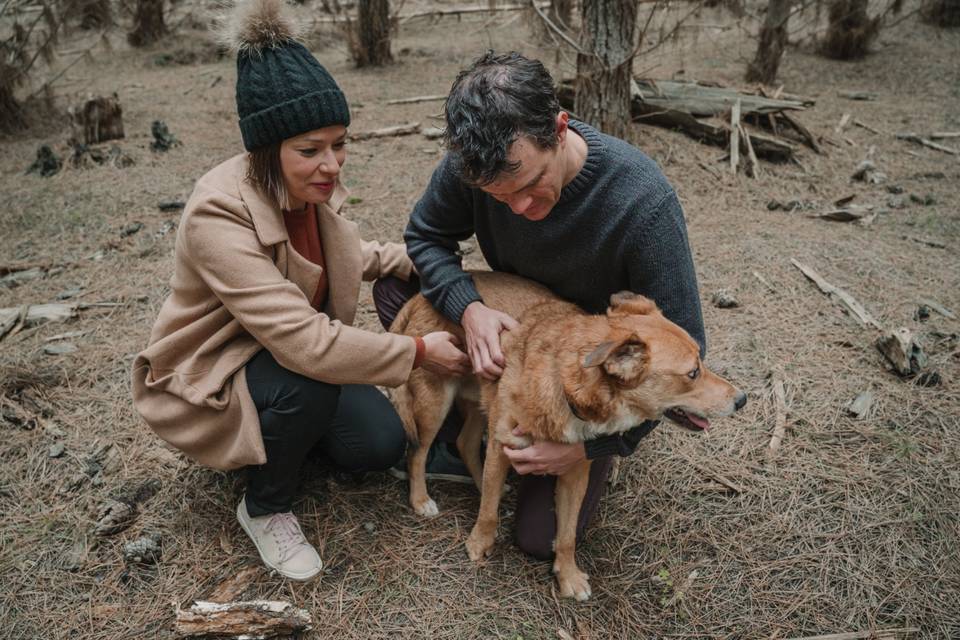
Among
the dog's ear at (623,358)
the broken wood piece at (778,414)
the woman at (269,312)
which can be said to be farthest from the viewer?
the broken wood piece at (778,414)

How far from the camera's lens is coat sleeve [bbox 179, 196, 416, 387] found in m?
2.77

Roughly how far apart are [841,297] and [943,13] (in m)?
14.2

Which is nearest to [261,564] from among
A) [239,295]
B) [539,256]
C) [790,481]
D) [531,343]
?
[239,295]

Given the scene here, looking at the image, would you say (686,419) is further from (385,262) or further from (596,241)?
(385,262)

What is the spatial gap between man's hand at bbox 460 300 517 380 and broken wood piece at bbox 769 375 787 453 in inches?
76.7

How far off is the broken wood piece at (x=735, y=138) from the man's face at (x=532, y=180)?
585cm

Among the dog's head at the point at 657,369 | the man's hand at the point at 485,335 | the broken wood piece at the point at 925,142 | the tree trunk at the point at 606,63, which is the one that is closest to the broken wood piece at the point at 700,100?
the tree trunk at the point at 606,63

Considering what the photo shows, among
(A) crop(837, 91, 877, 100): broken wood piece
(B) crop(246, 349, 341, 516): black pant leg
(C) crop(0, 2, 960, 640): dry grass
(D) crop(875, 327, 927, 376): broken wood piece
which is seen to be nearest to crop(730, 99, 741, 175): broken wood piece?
(C) crop(0, 2, 960, 640): dry grass

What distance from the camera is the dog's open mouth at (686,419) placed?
3.08 m

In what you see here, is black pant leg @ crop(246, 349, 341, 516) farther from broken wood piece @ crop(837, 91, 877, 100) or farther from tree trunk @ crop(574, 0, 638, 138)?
broken wood piece @ crop(837, 91, 877, 100)

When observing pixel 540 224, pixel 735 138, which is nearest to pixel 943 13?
pixel 735 138

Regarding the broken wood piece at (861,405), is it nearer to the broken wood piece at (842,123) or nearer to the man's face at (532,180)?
the man's face at (532,180)

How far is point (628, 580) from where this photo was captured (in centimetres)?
330

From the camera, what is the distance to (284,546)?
3.22m
